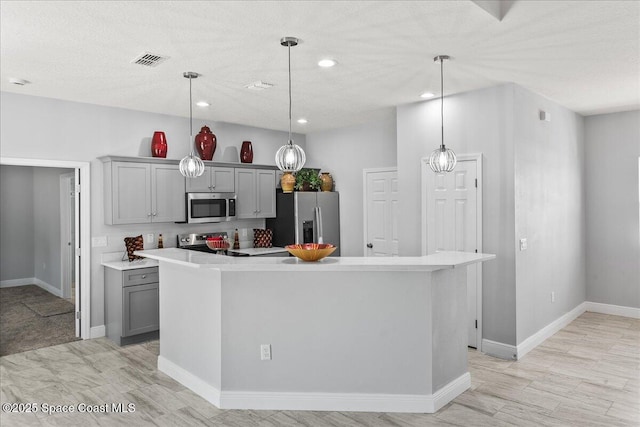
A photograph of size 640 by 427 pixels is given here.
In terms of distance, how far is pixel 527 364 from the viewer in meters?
4.24

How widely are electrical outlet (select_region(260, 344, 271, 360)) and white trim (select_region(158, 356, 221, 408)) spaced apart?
1.41ft

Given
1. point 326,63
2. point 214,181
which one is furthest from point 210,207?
point 326,63

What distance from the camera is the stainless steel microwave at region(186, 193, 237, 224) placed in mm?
5707

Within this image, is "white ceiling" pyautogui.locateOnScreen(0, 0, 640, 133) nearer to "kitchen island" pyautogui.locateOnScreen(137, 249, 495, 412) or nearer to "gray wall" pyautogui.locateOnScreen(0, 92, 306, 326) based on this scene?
"gray wall" pyautogui.locateOnScreen(0, 92, 306, 326)

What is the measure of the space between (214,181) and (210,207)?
34 cm

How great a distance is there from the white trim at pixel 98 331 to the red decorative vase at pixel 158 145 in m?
2.08

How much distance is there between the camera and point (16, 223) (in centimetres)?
814

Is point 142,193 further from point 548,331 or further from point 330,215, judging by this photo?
point 548,331

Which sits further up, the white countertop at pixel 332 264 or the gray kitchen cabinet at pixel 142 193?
the gray kitchen cabinet at pixel 142 193

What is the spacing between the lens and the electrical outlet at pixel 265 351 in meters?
3.33

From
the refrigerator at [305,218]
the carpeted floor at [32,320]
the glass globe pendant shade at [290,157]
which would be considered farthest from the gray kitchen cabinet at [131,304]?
the glass globe pendant shade at [290,157]

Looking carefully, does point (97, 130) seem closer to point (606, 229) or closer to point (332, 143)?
point (332, 143)

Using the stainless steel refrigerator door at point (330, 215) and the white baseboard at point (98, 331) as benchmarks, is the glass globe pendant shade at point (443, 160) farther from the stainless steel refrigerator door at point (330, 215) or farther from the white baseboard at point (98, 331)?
the white baseboard at point (98, 331)

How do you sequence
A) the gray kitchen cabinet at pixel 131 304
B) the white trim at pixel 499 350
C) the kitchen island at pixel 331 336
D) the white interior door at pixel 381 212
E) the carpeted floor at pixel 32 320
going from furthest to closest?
the white interior door at pixel 381 212, the carpeted floor at pixel 32 320, the gray kitchen cabinet at pixel 131 304, the white trim at pixel 499 350, the kitchen island at pixel 331 336
